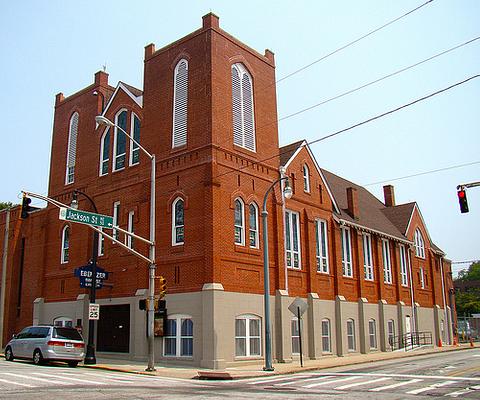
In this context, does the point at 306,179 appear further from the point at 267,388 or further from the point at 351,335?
the point at 267,388

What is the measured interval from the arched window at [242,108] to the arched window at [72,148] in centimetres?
1215

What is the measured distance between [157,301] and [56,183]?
1666 cm

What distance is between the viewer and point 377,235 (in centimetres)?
3881

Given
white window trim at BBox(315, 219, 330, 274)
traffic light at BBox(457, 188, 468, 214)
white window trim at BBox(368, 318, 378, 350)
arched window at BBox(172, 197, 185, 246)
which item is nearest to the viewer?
traffic light at BBox(457, 188, 468, 214)

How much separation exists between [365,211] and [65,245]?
2300cm

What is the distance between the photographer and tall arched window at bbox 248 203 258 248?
26391mm

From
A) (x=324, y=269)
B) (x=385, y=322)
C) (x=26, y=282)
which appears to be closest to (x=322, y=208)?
(x=324, y=269)

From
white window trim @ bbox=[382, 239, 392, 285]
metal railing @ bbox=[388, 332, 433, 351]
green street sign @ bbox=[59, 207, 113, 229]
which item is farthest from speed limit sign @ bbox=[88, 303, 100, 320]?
white window trim @ bbox=[382, 239, 392, 285]

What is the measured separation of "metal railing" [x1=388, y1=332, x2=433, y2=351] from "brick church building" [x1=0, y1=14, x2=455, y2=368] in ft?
1.44

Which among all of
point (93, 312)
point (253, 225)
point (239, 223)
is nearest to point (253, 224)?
point (253, 225)

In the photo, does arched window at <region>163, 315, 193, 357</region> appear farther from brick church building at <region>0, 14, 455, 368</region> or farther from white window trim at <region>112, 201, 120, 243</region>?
white window trim at <region>112, 201, 120, 243</region>

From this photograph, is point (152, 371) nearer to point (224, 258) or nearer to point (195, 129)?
point (224, 258)

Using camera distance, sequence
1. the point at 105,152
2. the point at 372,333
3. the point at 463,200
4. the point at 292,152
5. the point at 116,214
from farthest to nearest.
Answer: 1. the point at 372,333
2. the point at 105,152
3. the point at 292,152
4. the point at 116,214
5. the point at 463,200

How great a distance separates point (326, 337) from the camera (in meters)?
31.4
